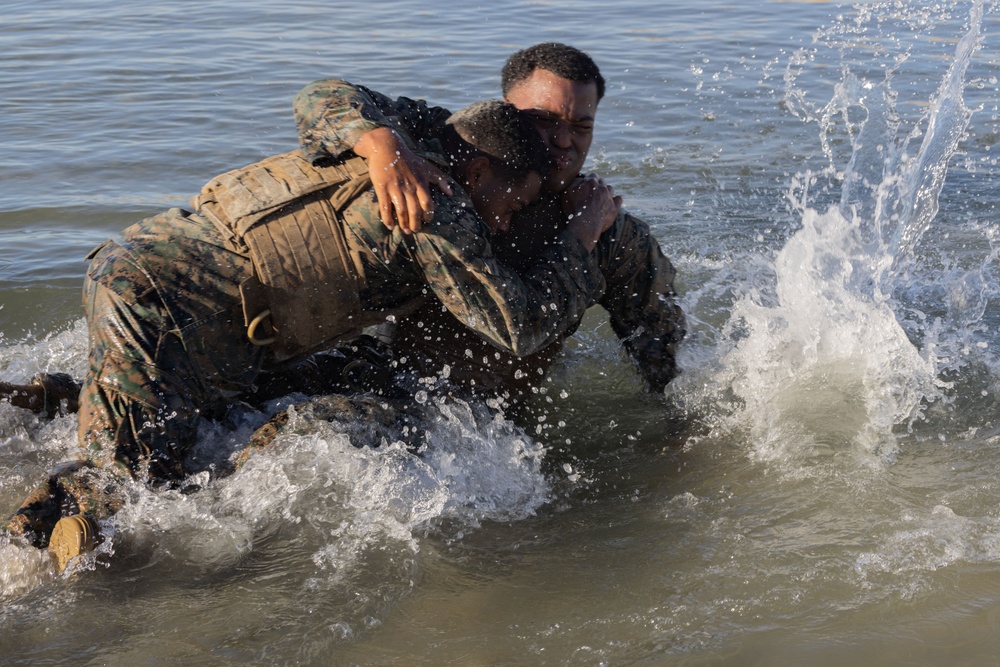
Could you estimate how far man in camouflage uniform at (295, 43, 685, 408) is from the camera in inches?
134

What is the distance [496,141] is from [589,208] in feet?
1.62

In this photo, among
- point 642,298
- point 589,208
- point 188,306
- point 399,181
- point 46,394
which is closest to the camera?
point 399,181

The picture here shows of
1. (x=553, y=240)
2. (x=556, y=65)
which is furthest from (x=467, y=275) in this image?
(x=556, y=65)

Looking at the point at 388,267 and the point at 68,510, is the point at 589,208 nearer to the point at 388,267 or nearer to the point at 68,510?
the point at 388,267

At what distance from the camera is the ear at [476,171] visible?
3.57m

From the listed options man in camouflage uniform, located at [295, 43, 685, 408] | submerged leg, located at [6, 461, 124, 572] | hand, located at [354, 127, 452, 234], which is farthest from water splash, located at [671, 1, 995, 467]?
submerged leg, located at [6, 461, 124, 572]

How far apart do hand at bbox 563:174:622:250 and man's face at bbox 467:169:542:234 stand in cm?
22

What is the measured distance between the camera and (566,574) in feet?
10.8

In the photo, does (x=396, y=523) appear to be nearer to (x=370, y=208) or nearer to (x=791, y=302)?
(x=370, y=208)

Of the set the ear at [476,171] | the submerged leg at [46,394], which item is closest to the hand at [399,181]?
the ear at [476,171]

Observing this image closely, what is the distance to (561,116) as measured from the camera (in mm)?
3889

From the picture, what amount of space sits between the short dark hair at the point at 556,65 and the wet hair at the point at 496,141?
40cm

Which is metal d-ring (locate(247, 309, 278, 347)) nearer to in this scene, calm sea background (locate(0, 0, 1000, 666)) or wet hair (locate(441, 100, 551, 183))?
calm sea background (locate(0, 0, 1000, 666))

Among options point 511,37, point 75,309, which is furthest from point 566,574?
point 511,37
